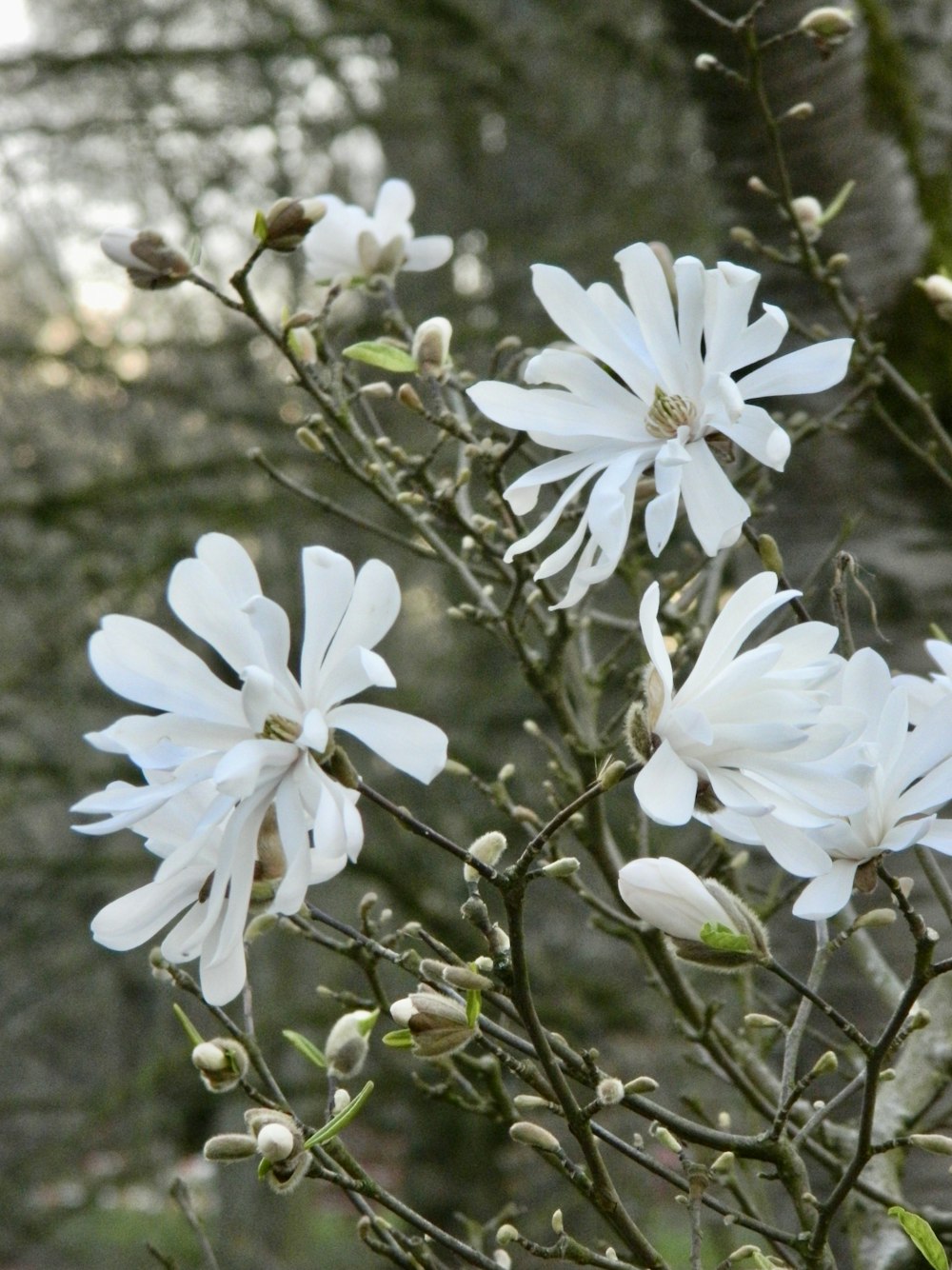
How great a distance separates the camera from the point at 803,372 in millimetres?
764

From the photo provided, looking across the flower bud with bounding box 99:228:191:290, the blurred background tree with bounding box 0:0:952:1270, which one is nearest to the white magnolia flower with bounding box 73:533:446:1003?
the flower bud with bounding box 99:228:191:290

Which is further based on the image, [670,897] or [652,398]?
[652,398]

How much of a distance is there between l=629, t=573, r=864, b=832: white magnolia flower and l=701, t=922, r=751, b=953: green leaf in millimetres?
62

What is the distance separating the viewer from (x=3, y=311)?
5203 mm

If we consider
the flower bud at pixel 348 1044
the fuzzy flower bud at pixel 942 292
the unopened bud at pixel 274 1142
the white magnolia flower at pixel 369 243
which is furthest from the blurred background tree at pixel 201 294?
Result: the unopened bud at pixel 274 1142

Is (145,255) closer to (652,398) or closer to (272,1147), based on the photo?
(652,398)

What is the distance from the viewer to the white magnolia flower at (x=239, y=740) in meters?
0.63

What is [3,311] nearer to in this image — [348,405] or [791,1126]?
[348,405]

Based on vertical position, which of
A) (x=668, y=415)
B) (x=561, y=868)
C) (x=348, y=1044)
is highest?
(x=668, y=415)

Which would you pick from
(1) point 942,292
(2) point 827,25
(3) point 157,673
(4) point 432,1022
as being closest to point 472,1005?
(4) point 432,1022

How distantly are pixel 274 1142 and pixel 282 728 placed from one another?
240 mm

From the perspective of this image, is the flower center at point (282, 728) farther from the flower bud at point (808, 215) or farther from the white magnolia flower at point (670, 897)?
the flower bud at point (808, 215)

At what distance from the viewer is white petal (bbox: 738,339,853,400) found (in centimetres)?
75

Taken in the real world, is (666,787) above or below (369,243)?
above
